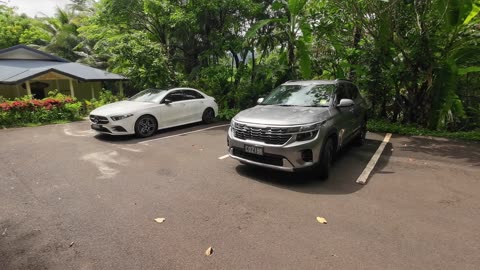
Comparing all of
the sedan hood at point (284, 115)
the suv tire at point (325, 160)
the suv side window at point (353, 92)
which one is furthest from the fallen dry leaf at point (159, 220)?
the suv side window at point (353, 92)

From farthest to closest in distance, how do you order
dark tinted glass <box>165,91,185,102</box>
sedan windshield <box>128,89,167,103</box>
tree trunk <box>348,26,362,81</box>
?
tree trunk <box>348,26,362,81</box> → dark tinted glass <box>165,91,185,102</box> → sedan windshield <box>128,89,167,103</box>

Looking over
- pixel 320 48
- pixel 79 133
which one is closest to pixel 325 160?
pixel 79 133

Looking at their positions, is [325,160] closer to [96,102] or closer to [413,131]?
[413,131]

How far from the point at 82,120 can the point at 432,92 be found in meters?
13.5

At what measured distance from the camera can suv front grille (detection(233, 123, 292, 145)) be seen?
4.38 metres

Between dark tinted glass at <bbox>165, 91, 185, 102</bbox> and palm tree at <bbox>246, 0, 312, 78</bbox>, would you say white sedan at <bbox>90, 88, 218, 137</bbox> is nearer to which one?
dark tinted glass at <bbox>165, 91, 185, 102</bbox>

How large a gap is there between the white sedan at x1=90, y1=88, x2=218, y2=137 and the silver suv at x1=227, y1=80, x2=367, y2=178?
3962 mm

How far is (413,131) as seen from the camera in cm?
842

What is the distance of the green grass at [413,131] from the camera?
25.2ft

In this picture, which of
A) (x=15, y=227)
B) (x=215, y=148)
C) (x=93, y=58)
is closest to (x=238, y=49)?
(x=215, y=148)

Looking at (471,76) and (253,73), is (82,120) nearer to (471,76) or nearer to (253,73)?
(253,73)

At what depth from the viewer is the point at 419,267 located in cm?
264

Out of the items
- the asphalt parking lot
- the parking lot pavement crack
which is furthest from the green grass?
the parking lot pavement crack

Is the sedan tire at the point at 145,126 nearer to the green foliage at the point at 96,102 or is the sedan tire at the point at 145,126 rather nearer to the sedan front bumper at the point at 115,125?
the sedan front bumper at the point at 115,125
